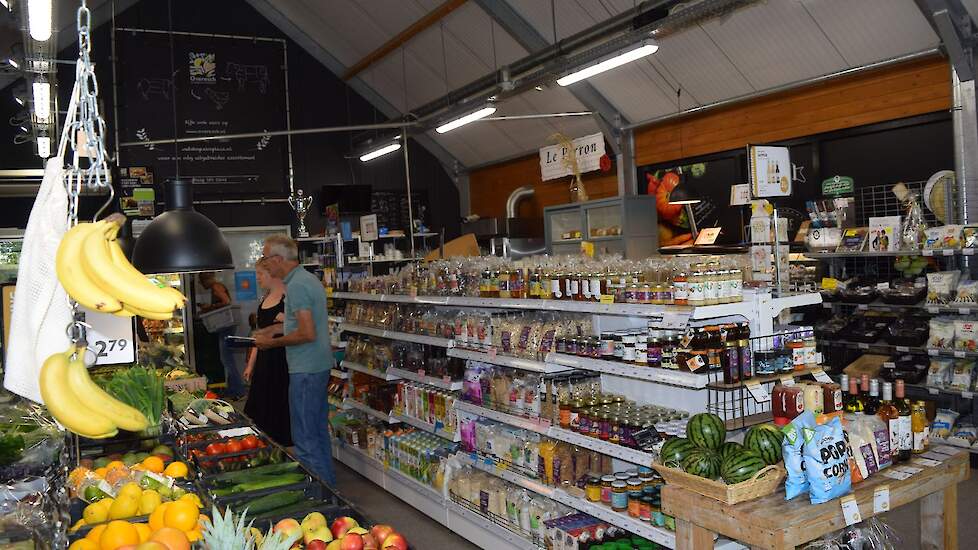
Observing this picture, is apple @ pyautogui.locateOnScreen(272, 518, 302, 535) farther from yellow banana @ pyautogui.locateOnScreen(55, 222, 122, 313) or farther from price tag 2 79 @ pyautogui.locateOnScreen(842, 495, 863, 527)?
price tag 2 79 @ pyautogui.locateOnScreen(842, 495, 863, 527)

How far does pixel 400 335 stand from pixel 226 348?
16.6 feet

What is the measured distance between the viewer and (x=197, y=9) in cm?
1253

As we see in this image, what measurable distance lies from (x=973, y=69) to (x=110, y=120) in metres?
11.4

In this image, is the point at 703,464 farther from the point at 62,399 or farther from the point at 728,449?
the point at 62,399

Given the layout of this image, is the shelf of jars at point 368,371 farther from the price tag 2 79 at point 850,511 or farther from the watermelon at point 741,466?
the price tag 2 79 at point 850,511

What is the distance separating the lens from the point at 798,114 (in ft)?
26.6

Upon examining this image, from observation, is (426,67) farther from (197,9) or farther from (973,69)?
(973,69)

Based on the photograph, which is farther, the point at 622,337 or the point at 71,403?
the point at 622,337

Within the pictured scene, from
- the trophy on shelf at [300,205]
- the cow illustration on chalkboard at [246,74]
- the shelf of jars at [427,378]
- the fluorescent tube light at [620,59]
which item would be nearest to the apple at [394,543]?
the shelf of jars at [427,378]

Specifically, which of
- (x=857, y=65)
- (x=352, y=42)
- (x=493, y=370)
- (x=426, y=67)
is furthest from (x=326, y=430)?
(x=352, y=42)

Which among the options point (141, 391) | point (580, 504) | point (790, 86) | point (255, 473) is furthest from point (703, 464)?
point (790, 86)

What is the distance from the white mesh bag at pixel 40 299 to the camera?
161cm

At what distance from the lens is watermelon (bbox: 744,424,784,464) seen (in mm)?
3006

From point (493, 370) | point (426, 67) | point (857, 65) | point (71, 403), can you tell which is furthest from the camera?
point (426, 67)
